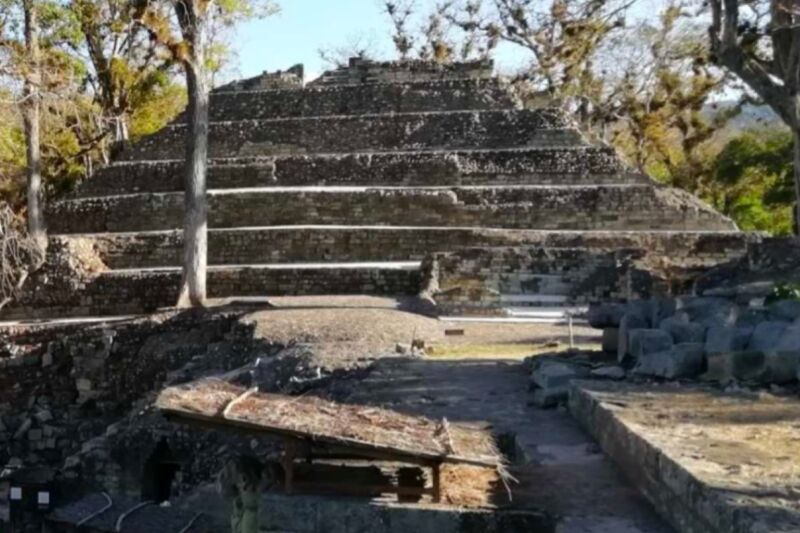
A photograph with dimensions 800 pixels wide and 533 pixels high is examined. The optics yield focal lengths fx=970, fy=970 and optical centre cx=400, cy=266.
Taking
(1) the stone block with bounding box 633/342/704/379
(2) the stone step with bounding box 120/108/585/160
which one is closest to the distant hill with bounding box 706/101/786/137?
(2) the stone step with bounding box 120/108/585/160

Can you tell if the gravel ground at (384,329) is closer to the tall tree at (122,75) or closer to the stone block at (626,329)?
the stone block at (626,329)

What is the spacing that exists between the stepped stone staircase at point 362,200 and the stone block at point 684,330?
8301 millimetres

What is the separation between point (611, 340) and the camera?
7.96 meters

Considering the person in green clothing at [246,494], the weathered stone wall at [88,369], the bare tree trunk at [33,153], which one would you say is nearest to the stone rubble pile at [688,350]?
the person in green clothing at [246,494]

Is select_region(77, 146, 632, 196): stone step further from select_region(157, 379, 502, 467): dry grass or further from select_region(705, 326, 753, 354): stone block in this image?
select_region(157, 379, 502, 467): dry grass

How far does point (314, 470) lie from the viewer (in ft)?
16.8

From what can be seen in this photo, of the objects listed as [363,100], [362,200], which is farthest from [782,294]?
[363,100]

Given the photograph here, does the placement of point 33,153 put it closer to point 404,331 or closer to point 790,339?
point 404,331

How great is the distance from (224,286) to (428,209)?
4.36 m

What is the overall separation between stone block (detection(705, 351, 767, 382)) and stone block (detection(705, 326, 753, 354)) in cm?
10

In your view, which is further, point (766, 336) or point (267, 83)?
point (267, 83)

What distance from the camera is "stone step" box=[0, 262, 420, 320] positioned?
53.8 ft

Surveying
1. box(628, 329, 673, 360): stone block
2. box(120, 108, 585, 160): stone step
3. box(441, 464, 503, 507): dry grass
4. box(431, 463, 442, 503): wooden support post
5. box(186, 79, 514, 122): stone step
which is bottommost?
box(441, 464, 503, 507): dry grass

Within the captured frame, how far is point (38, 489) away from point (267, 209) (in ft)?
33.8
